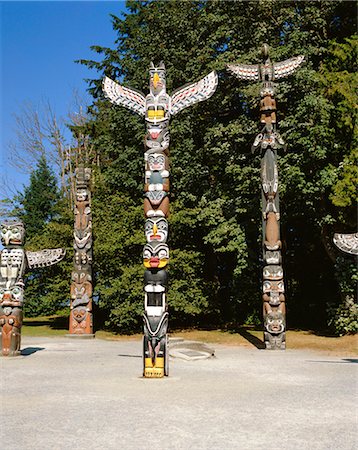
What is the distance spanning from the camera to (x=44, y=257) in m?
12.2

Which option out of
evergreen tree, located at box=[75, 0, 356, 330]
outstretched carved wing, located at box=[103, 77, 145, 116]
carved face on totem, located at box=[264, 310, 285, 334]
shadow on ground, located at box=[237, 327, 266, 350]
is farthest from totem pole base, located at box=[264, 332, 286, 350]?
outstretched carved wing, located at box=[103, 77, 145, 116]

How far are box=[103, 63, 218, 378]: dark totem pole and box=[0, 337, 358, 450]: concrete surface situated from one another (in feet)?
2.12

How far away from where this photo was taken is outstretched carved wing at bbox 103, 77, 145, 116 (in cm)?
1020

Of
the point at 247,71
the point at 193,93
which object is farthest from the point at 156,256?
the point at 247,71

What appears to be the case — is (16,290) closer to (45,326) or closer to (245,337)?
(245,337)

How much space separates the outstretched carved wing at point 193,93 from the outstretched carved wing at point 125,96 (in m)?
0.70

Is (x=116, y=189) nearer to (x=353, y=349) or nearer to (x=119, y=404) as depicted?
(x=353, y=349)

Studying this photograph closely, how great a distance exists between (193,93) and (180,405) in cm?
629

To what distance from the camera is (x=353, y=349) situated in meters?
14.4

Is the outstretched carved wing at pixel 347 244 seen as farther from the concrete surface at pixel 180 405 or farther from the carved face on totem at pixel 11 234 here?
the carved face on totem at pixel 11 234

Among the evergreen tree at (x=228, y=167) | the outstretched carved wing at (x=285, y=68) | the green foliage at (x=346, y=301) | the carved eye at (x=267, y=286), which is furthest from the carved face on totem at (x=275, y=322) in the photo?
the outstretched carved wing at (x=285, y=68)

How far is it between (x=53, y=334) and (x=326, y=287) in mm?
12669

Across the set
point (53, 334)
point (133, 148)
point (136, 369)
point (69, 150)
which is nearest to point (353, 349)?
point (136, 369)

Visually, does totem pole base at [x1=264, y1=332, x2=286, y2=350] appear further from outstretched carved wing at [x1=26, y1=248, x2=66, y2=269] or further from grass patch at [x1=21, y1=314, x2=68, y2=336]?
grass patch at [x1=21, y1=314, x2=68, y2=336]
